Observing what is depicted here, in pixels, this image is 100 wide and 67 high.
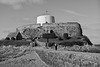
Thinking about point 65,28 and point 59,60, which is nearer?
point 59,60

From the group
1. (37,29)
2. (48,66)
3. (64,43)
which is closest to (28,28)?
(37,29)

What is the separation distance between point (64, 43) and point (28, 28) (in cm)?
2730

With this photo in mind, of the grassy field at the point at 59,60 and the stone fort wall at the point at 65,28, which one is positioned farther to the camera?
the stone fort wall at the point at 65,28

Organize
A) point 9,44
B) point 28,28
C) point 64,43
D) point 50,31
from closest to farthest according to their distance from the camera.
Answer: point 64,43
point 9,44
point 50,31
point 28,28

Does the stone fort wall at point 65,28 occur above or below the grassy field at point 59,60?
above

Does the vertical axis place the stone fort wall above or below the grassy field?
above

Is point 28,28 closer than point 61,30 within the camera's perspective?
No

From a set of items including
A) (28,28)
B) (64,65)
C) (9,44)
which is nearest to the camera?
(64,65)

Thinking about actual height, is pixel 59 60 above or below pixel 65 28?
below

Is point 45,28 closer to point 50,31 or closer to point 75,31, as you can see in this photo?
point 50,31

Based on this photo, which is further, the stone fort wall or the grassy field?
the stone fort wall

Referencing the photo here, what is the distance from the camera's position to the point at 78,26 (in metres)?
51.4

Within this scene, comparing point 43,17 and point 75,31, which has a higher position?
point 43,17

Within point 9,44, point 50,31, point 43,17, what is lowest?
point 9,44
